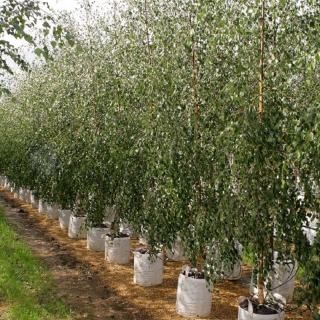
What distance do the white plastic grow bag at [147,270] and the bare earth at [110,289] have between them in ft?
0.28

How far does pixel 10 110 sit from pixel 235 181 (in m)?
10.9

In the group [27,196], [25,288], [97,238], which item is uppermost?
[27,196]

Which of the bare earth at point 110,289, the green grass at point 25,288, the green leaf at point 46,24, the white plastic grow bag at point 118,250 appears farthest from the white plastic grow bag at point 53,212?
the green leaf at point 46,24

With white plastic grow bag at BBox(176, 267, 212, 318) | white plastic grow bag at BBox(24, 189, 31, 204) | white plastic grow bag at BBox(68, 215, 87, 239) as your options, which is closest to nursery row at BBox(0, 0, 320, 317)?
white plastic grow bag at BBox(176, 267, 212, 318)

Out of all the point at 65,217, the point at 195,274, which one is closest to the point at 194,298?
the point at 195,274

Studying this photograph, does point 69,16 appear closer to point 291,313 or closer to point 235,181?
point 235,181

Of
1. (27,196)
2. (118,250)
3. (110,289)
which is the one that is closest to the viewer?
(110,289)

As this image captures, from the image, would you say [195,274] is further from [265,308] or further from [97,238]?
[97,238]

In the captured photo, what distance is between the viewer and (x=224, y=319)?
194 inches

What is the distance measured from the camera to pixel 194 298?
4875 mm

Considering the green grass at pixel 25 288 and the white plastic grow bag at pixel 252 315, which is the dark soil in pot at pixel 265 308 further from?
the green grass at pixel 25 288

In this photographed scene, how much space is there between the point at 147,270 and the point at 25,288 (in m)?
1.67

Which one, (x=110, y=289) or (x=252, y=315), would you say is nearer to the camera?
(x=252, y=315)

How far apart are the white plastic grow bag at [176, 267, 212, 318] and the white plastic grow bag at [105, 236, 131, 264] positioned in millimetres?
2078
